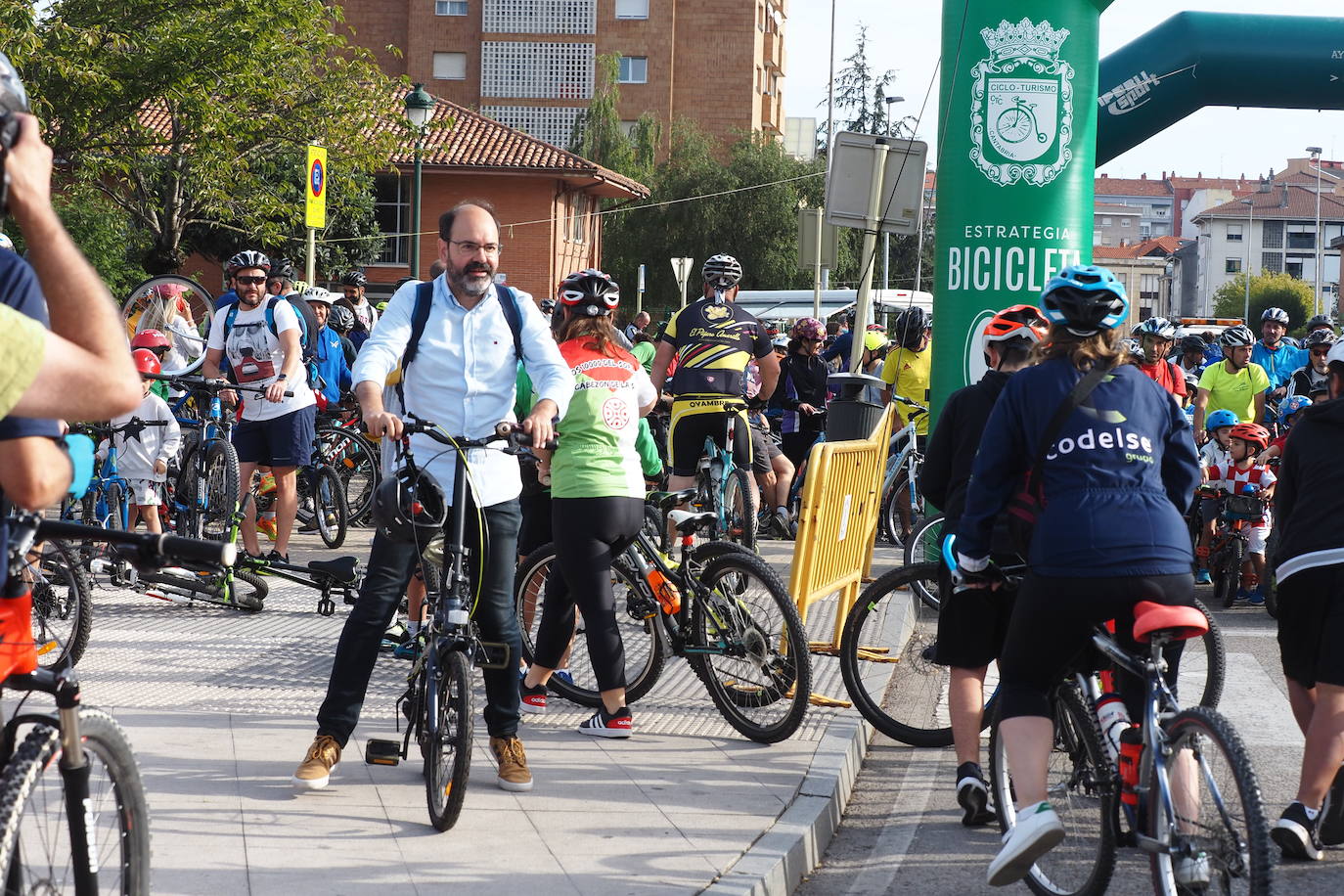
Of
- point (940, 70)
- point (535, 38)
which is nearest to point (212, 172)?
point (940, 70)

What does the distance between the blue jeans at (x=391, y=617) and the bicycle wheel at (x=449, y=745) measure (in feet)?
1.30

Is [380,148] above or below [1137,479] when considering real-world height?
above

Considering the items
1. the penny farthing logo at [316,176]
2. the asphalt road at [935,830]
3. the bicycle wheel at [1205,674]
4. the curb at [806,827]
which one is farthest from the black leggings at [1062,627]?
the penny farthing logo at [316,176]

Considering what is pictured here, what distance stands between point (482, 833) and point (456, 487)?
113cm

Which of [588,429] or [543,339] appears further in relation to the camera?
[588,429]

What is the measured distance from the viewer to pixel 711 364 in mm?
10906

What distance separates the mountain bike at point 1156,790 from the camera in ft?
12.8

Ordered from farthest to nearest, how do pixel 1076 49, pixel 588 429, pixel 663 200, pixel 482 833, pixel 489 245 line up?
pixel 663 200 < pixel 1076 49 < pixel 588 429 < pixel 489 245 < pixel 482 833

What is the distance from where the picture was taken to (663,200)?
61625 mm

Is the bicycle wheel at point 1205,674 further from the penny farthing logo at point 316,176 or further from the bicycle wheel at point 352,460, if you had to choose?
the penny farthing logo at point 316,176

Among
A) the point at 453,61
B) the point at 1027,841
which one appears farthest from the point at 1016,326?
the point at 453,61

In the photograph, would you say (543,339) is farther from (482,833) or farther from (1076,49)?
(1076,49)

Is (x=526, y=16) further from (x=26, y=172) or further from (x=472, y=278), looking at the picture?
(x=26, y=172)

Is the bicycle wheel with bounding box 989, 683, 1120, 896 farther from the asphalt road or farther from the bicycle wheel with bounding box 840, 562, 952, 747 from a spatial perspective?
the bicycle wheel with bounding box 840, 562, 952, 747
